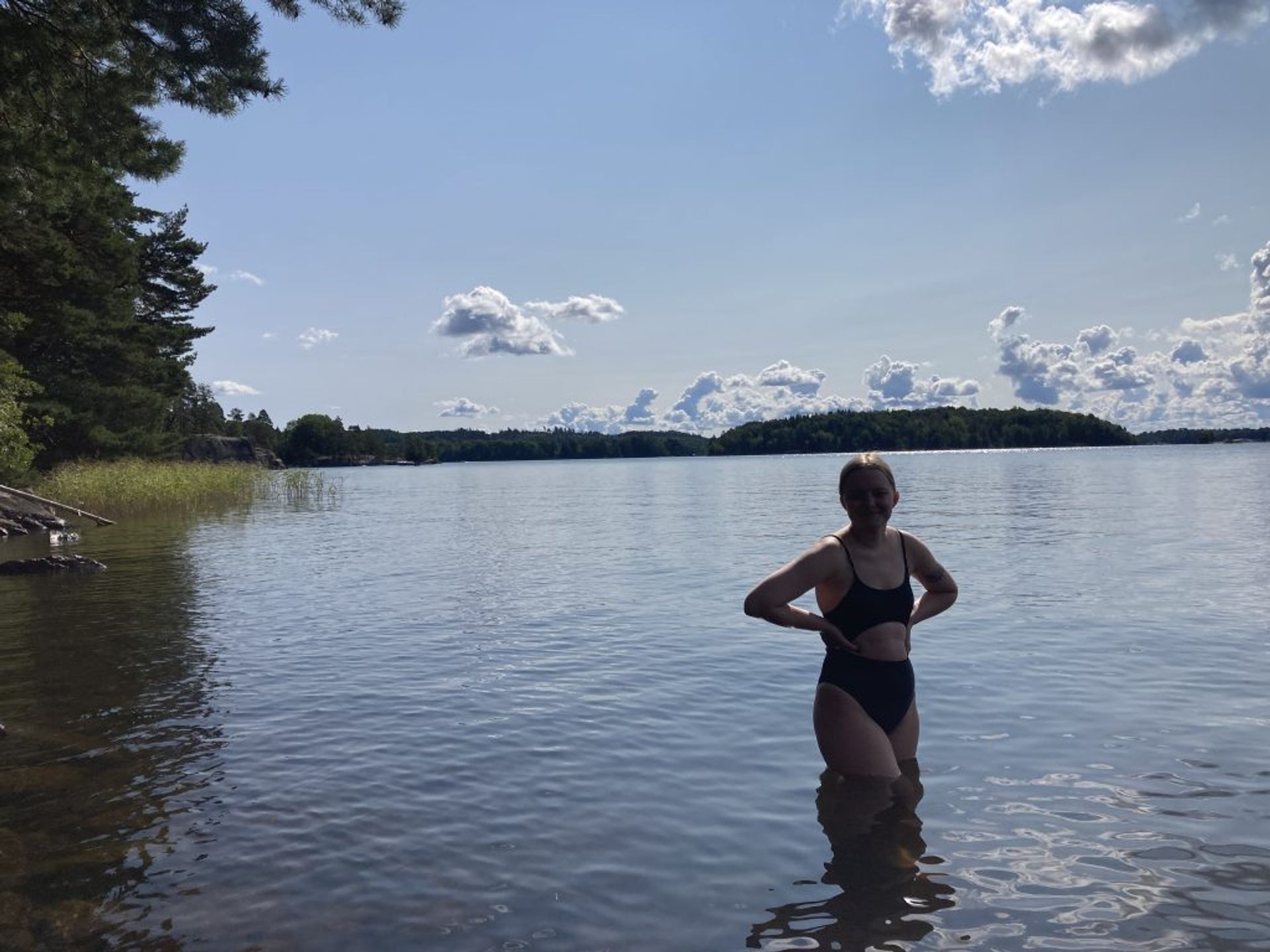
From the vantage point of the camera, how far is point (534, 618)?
1609cm

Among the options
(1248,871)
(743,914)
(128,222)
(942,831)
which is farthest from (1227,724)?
(128,222)

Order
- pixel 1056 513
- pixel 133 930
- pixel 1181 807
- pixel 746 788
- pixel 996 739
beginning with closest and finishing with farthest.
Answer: pixel 133 930 → pixel 1181 807 → pixel 746 788 → pixel 996 739 → pixel 1056 513

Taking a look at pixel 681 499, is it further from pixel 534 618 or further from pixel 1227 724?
pixel 1227 724

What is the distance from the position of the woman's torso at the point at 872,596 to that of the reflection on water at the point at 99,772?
14.7 feet

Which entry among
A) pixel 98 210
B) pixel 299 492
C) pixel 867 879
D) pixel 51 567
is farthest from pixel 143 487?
A: pixel 867 879

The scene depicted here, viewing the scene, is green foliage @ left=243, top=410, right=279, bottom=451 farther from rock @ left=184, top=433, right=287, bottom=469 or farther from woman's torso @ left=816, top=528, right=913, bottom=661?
woman's torso @ left=816, top=528, right=913, bottom=661

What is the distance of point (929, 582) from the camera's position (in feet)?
21.6

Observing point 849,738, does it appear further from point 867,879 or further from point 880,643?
point 867,879

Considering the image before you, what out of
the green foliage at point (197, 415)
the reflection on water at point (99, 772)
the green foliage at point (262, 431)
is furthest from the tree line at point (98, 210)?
the green foliage at point (262, 431)

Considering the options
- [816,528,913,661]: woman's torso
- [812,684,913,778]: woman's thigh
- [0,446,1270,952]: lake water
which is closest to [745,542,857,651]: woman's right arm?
[816,528,913,661]: woman's torso

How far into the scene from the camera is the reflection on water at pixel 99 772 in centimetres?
530

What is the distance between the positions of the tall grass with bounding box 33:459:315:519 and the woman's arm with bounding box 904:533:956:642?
1669 inches

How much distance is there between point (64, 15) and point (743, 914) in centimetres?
1251

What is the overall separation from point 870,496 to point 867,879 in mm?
2405
